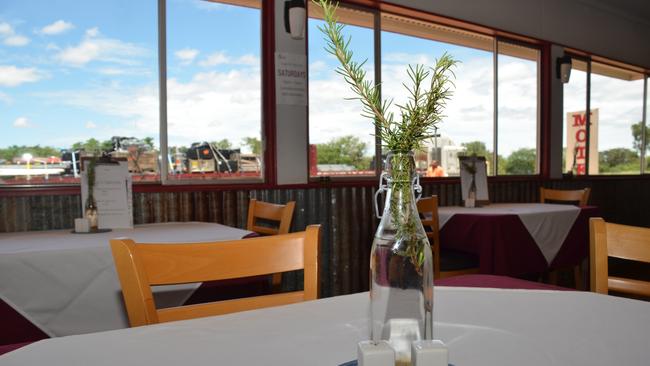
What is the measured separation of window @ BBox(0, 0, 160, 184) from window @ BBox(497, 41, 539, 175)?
142 inches

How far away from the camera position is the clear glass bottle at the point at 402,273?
22.9 inches

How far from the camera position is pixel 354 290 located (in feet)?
12.2

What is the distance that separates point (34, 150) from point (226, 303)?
2275 mm

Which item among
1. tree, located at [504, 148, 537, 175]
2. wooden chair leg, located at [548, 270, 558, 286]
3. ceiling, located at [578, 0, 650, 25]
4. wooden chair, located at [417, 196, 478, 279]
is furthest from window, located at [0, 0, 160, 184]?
ceiling, located at [578, 0, 650, 25]

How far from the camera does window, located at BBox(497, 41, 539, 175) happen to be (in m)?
4.95

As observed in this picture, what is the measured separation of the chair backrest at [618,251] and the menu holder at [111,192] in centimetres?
209

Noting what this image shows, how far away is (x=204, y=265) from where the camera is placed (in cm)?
97

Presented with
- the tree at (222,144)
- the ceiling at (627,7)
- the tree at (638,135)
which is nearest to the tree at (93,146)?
the tree at (222,144)

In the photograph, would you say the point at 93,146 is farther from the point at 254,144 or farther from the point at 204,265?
the point at 204,265

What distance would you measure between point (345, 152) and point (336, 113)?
1.11 ft

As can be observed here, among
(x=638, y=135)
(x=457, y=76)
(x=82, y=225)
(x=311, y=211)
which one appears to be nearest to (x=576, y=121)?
(x=638, y=135)

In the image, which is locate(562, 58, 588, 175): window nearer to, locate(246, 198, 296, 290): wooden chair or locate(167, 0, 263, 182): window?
locate(167, 0, 263, 182): window

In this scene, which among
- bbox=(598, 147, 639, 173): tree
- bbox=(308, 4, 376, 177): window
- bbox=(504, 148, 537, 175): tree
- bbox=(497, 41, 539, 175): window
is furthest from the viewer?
bbox=(598, 147, 639, 173): tree

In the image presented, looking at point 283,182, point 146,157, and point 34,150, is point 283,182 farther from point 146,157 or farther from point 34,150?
point 34,150
